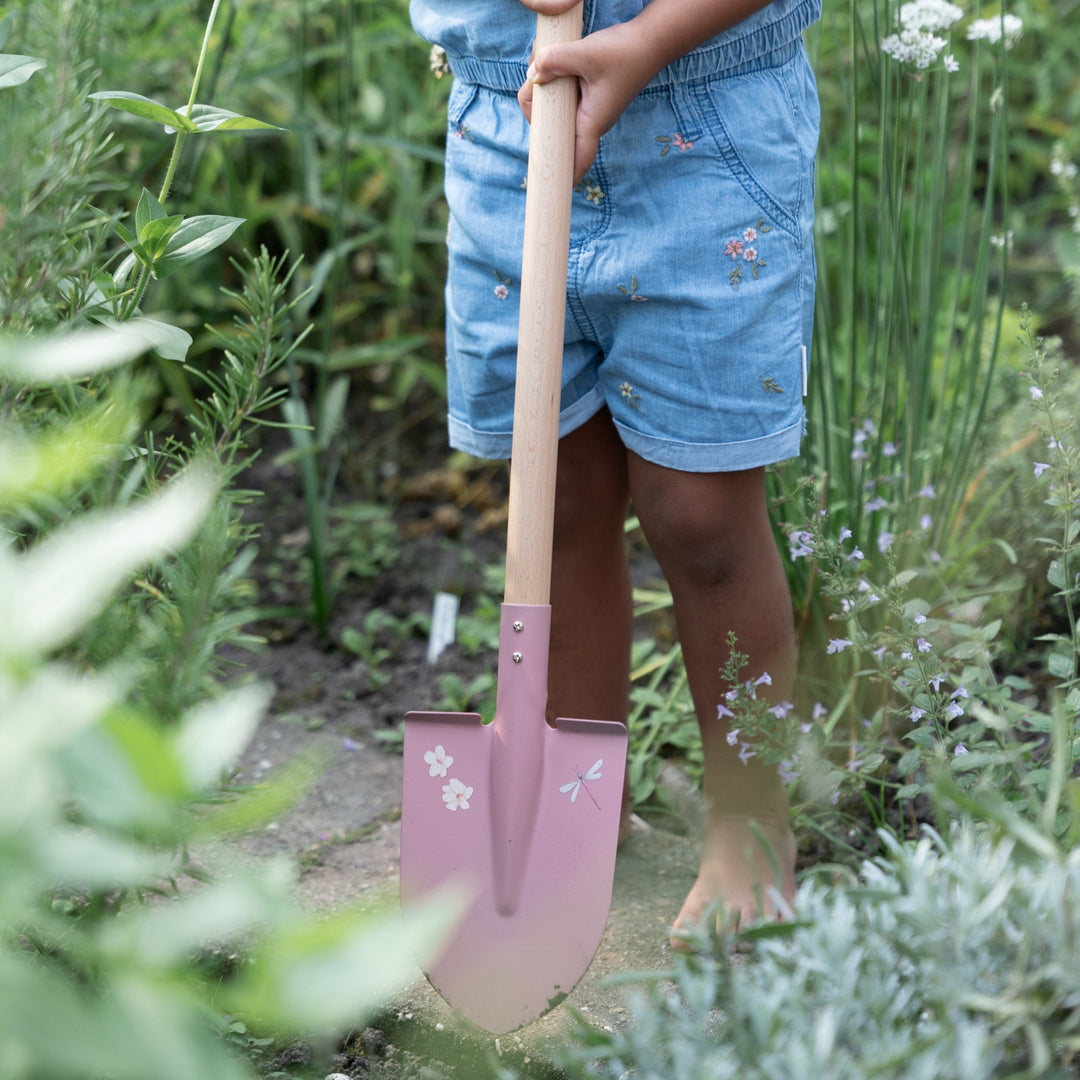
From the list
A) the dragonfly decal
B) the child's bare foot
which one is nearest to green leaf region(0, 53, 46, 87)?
the dragonfly decal

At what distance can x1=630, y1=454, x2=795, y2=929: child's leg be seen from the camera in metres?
1.18

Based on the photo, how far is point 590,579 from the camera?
1.35 metres

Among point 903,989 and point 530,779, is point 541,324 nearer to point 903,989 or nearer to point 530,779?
point 530,779

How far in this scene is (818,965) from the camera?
576mm

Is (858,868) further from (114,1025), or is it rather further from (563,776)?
(114,1025)

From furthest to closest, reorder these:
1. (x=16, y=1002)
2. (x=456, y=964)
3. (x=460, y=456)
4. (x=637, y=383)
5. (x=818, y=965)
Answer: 1. (x=460, y=456)
2. (x=637, y=383)
3. (x=456, y=964)
4. (x=818, y=965)
5. (x=16, y=1002)

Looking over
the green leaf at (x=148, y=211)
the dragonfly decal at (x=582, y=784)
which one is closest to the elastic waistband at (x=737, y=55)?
the green leaf at (x=148, y=211)

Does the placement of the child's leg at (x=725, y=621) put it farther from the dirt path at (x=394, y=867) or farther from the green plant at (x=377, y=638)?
the green plant at (x=377, y=638)

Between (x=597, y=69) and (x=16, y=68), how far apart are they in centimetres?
48

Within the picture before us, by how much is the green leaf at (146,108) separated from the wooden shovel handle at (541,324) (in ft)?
1.05

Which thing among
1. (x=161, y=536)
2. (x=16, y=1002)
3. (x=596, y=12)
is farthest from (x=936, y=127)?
(x=16, y=1002)

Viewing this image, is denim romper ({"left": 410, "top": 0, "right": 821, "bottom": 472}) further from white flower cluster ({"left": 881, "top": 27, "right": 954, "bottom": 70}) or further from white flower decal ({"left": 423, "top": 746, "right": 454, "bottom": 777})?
white flower decal ({"left": 423, "top": 746, "right": 454, "bottom": 777})

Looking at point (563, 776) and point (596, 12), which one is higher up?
point (596, 12)

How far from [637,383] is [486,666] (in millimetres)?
781
